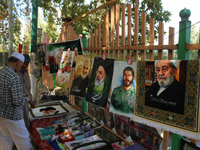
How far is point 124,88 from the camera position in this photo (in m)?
2.17

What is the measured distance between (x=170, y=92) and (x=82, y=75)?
67.4 inches

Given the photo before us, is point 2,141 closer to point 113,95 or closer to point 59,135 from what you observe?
point 59,135

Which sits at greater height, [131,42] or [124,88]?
[131,42]

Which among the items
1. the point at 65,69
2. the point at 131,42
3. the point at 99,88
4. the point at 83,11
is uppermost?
the point at 83,11

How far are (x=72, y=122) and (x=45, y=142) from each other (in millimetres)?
787

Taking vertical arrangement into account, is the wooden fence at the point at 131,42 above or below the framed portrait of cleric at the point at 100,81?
above

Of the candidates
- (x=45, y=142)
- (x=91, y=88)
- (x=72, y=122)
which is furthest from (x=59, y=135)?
(x=91, y=88)

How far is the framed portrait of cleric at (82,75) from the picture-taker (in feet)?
9.59

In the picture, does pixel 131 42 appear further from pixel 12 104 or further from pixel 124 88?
pixel 12 104

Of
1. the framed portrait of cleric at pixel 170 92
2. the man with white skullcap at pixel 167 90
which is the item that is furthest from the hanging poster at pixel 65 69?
the man with white skullcap at pixel 167 90

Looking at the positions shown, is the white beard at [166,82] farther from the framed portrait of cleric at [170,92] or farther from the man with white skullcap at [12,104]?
the man with white skullcap at [12,104]

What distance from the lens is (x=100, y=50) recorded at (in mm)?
3117

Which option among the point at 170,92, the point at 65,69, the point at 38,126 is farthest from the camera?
the point at 65,69

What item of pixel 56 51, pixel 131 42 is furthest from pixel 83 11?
pixel 131 42
